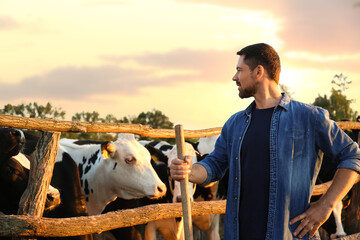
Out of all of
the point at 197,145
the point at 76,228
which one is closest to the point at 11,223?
the point at 76,228

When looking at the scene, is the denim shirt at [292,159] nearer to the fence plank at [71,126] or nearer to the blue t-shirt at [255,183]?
the blue t-shirt at [255,183]

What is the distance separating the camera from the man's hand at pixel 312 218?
3.19 m

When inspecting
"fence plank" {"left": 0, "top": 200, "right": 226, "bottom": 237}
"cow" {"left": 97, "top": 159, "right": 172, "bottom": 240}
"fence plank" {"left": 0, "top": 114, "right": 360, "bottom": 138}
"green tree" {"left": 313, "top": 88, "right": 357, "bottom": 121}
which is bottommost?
"cow" {"left": 97, "top": 159, "right": 172, "bottom": 240}

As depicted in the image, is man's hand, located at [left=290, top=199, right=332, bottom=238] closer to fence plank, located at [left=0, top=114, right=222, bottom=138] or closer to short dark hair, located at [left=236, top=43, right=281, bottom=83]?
short dark hair, located at [left=236, top=43, right=281, bottom=83]

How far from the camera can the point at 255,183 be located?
10.8 feet

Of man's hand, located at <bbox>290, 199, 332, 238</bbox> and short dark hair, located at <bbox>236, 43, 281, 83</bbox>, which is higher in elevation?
short dark hair, located at <bbox>236, 43, 281, 83</bbox>

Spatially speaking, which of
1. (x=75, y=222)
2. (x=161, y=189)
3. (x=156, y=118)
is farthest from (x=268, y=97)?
(x=156, y=118)

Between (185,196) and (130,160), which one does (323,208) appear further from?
(130,160)

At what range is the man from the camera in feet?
10.6

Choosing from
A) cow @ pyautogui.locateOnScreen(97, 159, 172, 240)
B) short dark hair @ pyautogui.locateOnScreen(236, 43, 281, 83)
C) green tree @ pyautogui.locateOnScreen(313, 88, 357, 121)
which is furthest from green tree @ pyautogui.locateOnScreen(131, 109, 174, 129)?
short dark hair @ pyautogui.locateOnScreen(236, 43, 281, 83)

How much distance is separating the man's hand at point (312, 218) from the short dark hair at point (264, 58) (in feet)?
2.88

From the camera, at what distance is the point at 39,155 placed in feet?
14.7

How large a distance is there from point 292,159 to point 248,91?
538 millimetres

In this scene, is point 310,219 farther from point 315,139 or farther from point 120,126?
point 120,126
